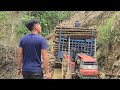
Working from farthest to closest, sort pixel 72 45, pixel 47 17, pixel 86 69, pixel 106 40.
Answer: pixel 47 17, pixel 106 40, pixel 72 45, pixel 86 69

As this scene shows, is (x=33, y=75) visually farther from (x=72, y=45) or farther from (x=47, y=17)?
(x=47, y=17)

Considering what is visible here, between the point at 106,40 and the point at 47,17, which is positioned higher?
the point at 47,17

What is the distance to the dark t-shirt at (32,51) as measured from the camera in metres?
3.79

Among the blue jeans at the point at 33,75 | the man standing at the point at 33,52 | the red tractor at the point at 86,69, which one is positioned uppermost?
the man standing at the point at 33,52

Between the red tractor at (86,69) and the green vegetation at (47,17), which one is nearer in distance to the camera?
the red tractor at (86,69)

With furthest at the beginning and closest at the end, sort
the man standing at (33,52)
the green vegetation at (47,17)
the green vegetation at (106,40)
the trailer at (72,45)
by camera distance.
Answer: the green vegetation at (47,17) < the green vegetation at (106,40) < the trailer at (72,45) < the man standing at (33,52)

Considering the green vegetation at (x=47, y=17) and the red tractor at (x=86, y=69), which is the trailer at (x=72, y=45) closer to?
the red tractor at (x=86, y=69)

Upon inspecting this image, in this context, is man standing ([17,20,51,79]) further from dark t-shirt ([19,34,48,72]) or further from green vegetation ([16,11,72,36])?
green vegetation ([16,11,72,36])

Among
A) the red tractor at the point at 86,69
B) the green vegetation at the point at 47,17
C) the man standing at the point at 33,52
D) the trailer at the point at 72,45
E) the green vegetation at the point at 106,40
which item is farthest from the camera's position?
the green vegetation at the point at 47,17

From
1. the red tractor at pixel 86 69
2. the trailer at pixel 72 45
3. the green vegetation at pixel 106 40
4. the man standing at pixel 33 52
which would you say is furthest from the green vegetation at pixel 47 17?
the man standing at pixel 33 52

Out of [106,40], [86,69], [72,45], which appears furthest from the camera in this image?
[106,40]

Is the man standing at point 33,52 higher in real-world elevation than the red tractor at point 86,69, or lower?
higher

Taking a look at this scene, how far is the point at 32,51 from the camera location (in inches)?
151

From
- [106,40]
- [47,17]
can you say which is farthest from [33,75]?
[47,17]
